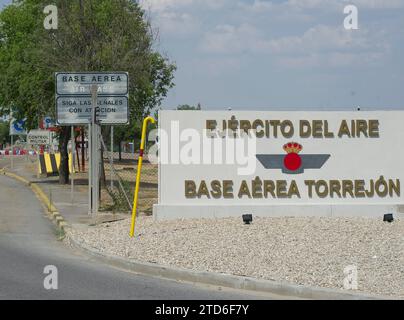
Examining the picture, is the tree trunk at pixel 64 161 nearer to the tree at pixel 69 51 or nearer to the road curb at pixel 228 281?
the tree at pixel 69 51

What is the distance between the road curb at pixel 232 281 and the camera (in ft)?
30.1

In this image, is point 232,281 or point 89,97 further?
point 89,97

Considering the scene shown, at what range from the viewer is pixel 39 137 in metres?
31.2

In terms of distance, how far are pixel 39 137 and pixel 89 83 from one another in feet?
45.6

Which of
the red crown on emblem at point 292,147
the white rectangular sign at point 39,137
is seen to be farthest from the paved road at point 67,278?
the white rectangular sign at point 39,137

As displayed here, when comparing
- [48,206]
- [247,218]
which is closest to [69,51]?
[48,206]

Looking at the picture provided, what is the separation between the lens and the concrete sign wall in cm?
1644

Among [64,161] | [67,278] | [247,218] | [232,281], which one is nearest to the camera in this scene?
[232,281]

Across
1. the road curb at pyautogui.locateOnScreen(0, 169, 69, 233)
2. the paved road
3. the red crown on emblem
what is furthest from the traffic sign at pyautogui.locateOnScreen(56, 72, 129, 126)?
the red crown on emblem

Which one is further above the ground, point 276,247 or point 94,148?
point 94,148

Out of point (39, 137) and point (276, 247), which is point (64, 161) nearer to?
point (39, 137)

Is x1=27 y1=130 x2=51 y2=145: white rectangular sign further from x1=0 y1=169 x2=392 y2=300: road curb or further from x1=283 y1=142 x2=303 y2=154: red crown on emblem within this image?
x1=0 y1=169 x2=392 y2=300: road curb

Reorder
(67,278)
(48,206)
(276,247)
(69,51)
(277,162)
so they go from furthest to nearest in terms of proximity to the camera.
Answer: (69,51), (48,206), (277,162), (276,247), (67,278)
